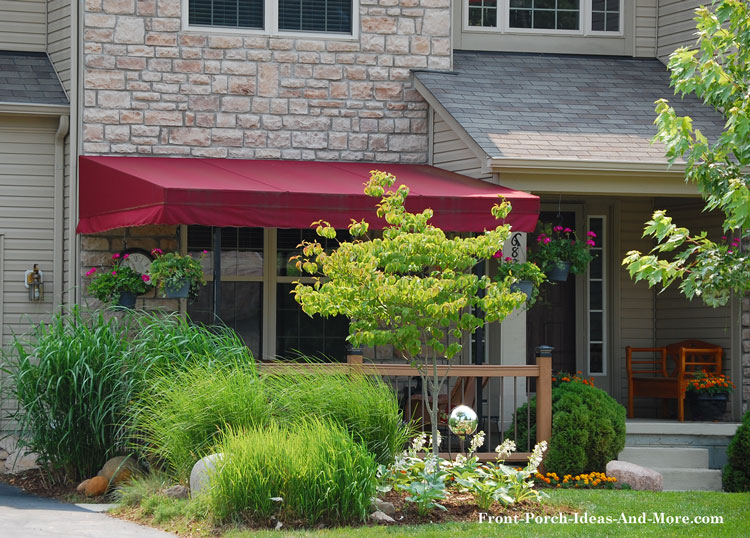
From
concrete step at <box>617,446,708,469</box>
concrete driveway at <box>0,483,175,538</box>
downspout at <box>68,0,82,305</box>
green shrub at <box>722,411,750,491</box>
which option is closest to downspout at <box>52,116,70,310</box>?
downspout at <box>68,0,82,305</box>

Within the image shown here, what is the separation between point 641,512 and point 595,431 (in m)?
1.99

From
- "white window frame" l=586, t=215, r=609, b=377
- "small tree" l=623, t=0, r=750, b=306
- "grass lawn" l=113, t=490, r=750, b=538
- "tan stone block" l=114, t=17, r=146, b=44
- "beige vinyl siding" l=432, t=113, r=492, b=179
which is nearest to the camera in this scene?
"grass lawn" l=113, t=490, r=750, b=538

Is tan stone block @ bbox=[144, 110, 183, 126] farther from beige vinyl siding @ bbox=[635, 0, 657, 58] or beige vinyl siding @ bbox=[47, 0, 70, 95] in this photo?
beige vinyl siding @ bbox=[635, 0, 657, 58]

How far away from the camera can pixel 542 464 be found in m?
10.1

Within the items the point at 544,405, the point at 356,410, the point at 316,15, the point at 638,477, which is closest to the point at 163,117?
the point at 316,15

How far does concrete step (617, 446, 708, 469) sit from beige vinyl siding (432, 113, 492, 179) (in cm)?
307

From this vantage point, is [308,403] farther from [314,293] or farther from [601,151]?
[601,151]

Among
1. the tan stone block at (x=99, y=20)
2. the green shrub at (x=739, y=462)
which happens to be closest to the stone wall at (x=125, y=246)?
the tan stone block at (x=99, y=20)

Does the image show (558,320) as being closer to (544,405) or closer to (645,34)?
(544,405)

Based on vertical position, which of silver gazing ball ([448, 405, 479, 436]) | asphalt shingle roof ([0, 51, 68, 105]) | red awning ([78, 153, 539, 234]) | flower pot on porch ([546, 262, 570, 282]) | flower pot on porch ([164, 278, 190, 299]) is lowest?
silver gazing ball ([448, 405, 479, 436])

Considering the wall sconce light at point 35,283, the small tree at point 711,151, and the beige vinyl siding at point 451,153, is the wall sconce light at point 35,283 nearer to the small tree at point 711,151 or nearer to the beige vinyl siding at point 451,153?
the beige vinyl siding at point 451,153

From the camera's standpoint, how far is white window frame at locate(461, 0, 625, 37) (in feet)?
44.6

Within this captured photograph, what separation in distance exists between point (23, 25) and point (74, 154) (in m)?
2.01

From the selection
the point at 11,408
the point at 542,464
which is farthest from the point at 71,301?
the point at 542,464
